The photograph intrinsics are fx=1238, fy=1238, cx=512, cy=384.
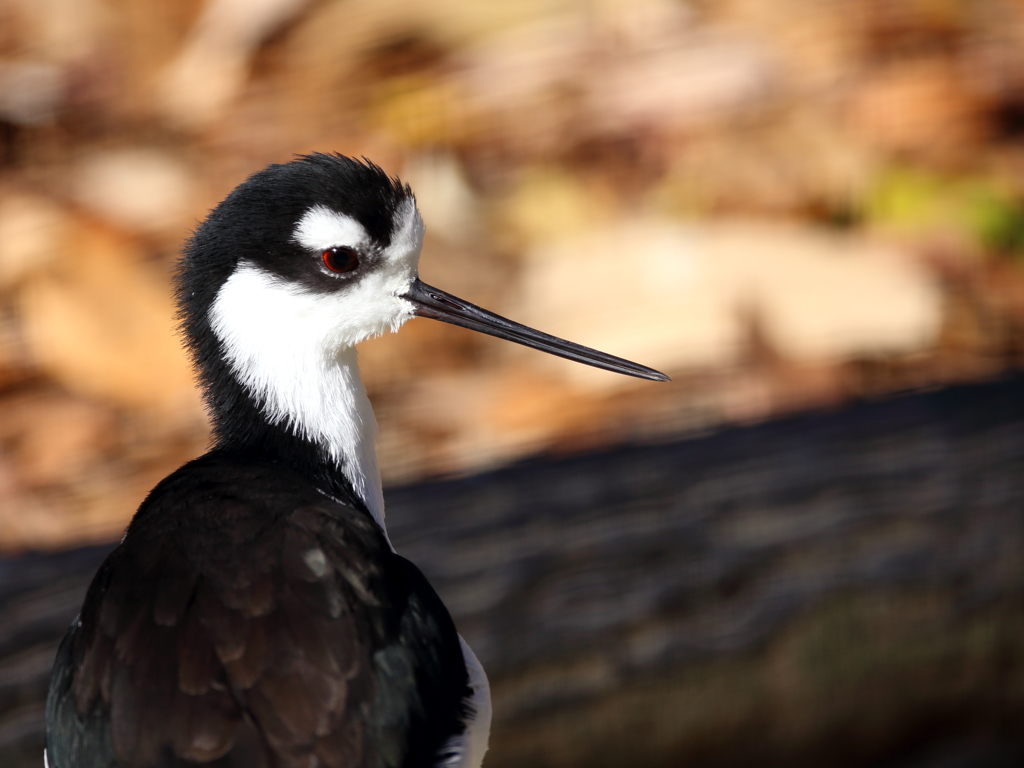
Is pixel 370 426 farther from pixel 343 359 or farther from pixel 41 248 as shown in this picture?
pixel 41 248

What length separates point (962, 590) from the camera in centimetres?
203

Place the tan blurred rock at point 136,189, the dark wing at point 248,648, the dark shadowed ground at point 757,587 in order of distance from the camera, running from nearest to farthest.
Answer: the dark wing at point 248,648
the dark shadowed ground at point 757,587
the tan blurred rock at point 136,189

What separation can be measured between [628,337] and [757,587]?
2.93 ft

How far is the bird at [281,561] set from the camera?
47.8 inches

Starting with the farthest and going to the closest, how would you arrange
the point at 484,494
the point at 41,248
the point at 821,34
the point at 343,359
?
the point at 821,34, the point at 41,248, the point at 484,494, the point at 343,359

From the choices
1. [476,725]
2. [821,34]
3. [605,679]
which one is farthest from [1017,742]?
[821,34]

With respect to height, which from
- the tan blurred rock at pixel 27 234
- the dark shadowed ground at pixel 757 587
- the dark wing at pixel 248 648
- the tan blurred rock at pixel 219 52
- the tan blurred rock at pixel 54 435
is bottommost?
the dark shadowed ground at pixel 757 587

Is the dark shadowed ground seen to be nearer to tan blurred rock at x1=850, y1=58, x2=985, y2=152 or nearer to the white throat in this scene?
the white throat

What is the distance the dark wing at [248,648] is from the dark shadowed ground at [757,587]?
1.31 feet

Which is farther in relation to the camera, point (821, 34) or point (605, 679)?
point (821, 34)

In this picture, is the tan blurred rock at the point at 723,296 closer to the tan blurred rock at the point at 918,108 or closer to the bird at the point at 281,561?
the tan blurred rock at the point at 918,108

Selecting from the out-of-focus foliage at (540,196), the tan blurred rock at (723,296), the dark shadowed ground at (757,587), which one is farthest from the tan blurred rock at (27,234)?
the dark shadowed ground at (757,587)

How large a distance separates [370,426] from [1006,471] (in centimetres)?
107

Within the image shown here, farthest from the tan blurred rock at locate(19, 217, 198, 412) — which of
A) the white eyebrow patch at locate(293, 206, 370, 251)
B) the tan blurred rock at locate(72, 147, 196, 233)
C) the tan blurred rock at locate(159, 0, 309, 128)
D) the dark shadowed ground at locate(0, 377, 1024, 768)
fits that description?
the white eyebrow patch at locate(293, 206, 370, 251)
